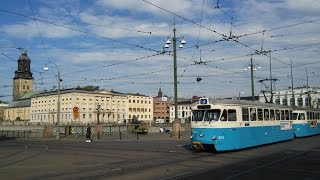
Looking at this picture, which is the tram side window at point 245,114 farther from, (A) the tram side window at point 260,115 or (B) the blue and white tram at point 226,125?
(A) the tram side window at point 260,115

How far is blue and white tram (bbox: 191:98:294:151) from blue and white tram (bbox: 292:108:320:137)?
34.2ft

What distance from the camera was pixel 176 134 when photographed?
38750mm

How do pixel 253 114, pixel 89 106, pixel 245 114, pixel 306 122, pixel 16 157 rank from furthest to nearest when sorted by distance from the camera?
1. pixel 89 106
2. pixel 306 122
3. pixel 253 114
4. pixel 245 114
5. pixel 16 157

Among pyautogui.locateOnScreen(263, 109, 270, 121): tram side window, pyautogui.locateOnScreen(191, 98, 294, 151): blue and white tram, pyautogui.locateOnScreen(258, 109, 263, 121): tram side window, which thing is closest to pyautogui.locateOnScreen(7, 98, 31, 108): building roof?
pyautogui.locateOnScreen(263, 109, 270, 121): tram side window

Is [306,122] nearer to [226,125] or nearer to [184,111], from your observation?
[184,111]

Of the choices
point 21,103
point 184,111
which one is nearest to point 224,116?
point 184,111

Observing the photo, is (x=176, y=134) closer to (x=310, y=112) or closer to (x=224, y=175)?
(x=310, y=112)

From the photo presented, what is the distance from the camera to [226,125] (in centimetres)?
2108

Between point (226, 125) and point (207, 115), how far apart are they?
114cm

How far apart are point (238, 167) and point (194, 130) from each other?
20.7 ft

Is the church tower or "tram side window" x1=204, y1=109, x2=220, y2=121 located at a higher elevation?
the church tower

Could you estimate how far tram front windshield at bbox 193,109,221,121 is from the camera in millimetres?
21156

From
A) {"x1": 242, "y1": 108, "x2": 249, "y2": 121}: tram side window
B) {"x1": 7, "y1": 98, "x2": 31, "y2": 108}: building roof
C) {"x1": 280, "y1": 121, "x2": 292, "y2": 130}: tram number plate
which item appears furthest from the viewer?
{"x1": 7, "y1": 98, "x2": 31, "y2": 108}: building roof

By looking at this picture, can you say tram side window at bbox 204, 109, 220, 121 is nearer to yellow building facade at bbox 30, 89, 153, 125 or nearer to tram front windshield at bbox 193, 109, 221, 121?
tram front windshield at bbox 193, 109, 221, 121
